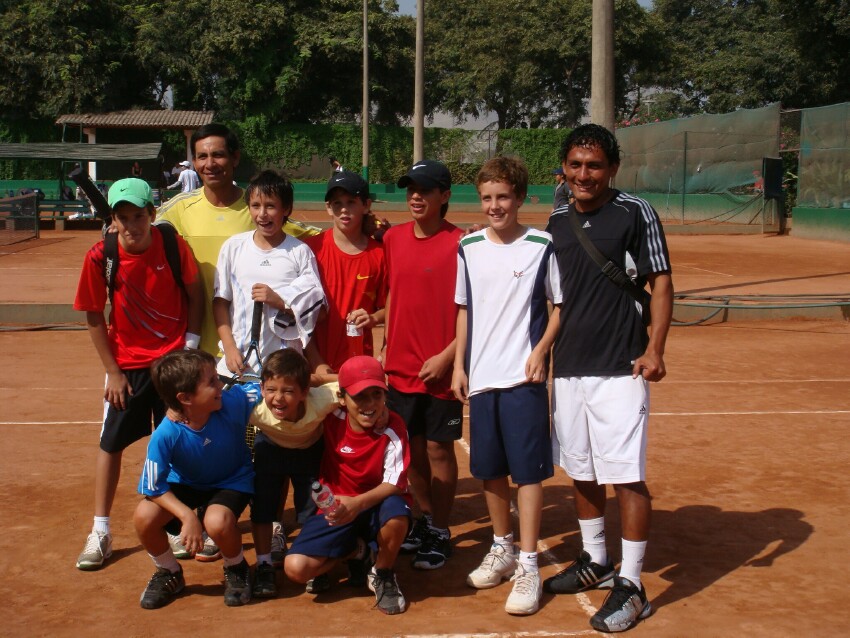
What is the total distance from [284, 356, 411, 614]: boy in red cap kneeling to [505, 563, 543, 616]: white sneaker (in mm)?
485

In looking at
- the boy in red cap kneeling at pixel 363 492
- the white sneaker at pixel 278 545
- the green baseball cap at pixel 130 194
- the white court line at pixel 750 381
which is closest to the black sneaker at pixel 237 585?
the boy in red cap kneeling at pixel 363 492

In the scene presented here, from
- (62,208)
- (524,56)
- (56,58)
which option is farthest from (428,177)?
(524,56)

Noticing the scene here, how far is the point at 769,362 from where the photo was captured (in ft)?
34.7

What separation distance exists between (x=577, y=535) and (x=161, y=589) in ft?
7.41

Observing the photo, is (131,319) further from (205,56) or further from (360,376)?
(205,56)

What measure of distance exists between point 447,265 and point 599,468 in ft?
4.18

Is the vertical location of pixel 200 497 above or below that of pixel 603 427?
below

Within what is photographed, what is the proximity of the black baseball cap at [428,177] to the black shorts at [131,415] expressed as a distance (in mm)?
1609

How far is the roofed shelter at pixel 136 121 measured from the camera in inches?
1612

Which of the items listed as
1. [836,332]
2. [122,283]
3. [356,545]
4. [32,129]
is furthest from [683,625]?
[32,129]

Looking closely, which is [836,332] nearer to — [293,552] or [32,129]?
[293,552]

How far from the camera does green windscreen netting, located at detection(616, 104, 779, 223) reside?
29.9 m

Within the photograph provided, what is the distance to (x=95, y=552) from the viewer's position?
4.99 metres

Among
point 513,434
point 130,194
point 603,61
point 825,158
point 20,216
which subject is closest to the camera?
point 513,434
